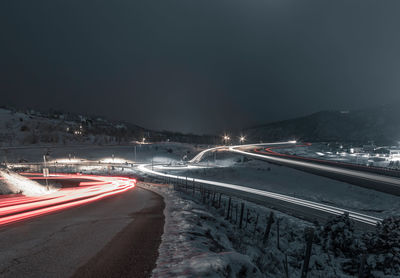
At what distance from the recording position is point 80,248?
6.94 meters

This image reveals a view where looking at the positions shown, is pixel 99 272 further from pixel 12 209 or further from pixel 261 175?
pixel 261 175

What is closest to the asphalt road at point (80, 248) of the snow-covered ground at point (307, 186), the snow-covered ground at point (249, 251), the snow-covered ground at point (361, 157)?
the snow-covered ground at point (249, 251)

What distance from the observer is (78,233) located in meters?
8.54

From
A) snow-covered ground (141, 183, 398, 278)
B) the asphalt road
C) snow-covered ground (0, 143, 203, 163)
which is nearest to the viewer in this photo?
snow-covered ground (141, 183, 398, 278)

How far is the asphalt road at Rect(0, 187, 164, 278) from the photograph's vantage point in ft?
18.0

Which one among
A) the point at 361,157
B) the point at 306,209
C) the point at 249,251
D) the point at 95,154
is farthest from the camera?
the point at 95,154

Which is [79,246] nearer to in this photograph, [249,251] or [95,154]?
[249,251]

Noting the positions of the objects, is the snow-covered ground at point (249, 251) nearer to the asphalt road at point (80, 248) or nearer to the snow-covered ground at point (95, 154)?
the asphalt road at point (80, 248)

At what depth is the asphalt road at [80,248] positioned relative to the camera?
216 inches

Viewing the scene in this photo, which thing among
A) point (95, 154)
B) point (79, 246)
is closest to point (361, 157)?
point (79, 246)

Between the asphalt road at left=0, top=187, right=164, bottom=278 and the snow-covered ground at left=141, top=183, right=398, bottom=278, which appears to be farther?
the asphalt road at left=0, top=187, right=164, bottom=278

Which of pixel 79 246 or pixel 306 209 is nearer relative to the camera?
pixel 79 246

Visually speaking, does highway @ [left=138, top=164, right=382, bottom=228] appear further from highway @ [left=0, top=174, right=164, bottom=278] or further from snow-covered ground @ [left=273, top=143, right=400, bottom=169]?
snow-covered ground @ [left=273, top=143, right=400, bottom=169]

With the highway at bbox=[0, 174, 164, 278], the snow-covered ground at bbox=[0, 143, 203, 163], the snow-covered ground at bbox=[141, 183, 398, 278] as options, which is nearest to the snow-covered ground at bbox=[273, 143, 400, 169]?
→ the snow-covered ground at bbox=[0, 143, 203, 163]
